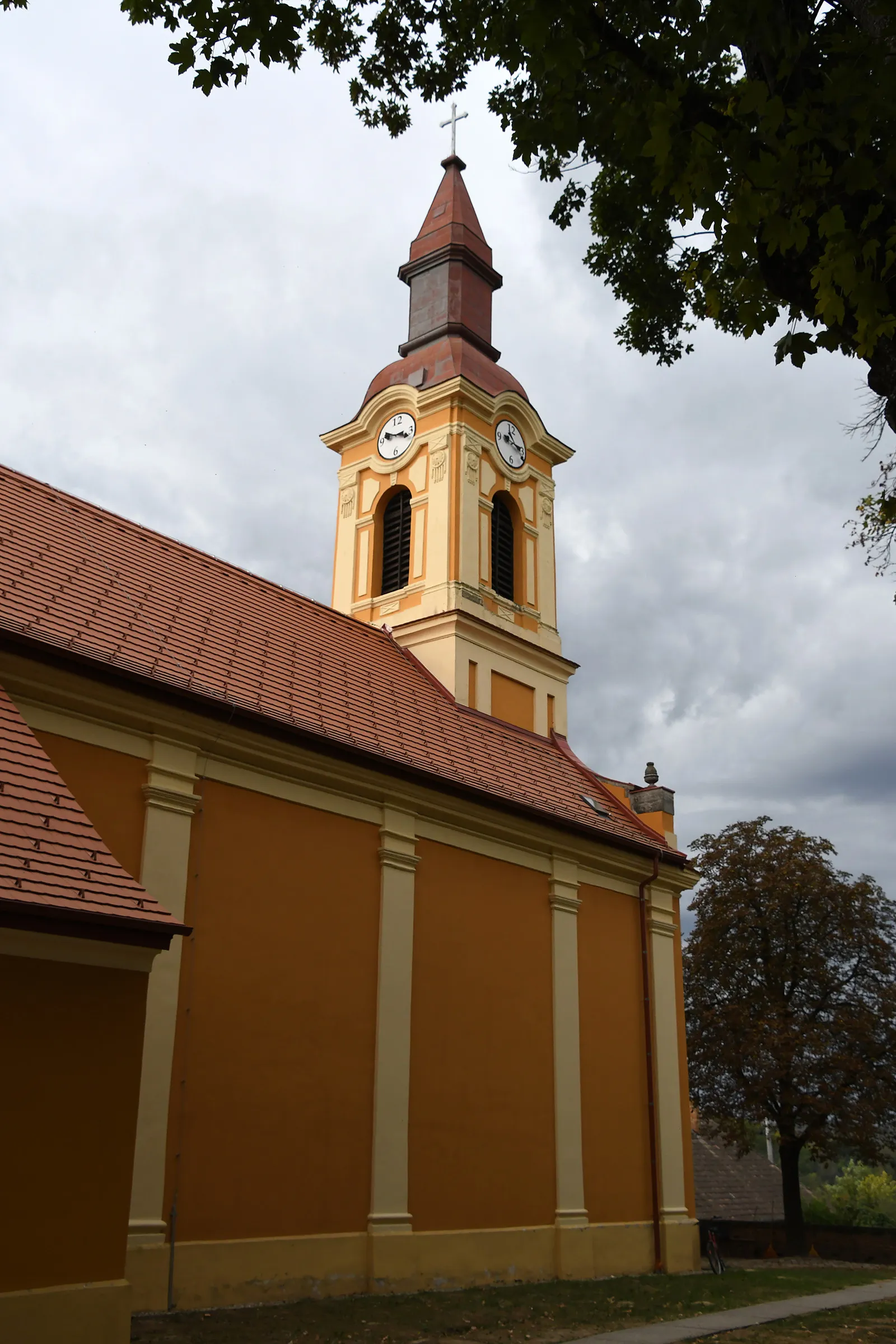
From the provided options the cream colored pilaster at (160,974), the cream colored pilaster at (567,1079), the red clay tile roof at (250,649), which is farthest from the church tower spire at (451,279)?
the cream colored pilaster at (160,974)

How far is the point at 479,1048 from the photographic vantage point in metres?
15.4

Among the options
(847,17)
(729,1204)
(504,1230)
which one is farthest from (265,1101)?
(729,1204)

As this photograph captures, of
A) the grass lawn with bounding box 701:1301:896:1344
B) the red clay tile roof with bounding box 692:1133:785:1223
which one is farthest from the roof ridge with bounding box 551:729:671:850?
the red clay tile roof with bounding box 692:1133:785:1223

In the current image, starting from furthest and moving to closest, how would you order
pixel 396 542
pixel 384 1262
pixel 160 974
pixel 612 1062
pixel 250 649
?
1. pixel 396 542
2. pixel 612 1062
3. pixel 250 649
4. pixel 384 1262
5. pixel 160 974

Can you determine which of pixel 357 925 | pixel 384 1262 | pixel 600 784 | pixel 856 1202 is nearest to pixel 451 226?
pixel 600 784

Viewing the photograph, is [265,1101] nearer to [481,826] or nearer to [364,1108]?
[364,1108]

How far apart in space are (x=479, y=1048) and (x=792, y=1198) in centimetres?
1521

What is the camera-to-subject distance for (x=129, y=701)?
40.3 feet

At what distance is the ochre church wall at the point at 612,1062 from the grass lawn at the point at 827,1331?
12.2ft

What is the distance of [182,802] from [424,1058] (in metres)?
4.73

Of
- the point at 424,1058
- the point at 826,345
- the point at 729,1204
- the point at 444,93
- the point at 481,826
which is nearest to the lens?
the point at 826,345

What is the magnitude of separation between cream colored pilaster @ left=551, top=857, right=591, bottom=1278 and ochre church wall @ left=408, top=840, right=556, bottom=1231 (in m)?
0.14

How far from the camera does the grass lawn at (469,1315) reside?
1015 centimetres

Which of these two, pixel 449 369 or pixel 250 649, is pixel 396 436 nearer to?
pixel 449 369
